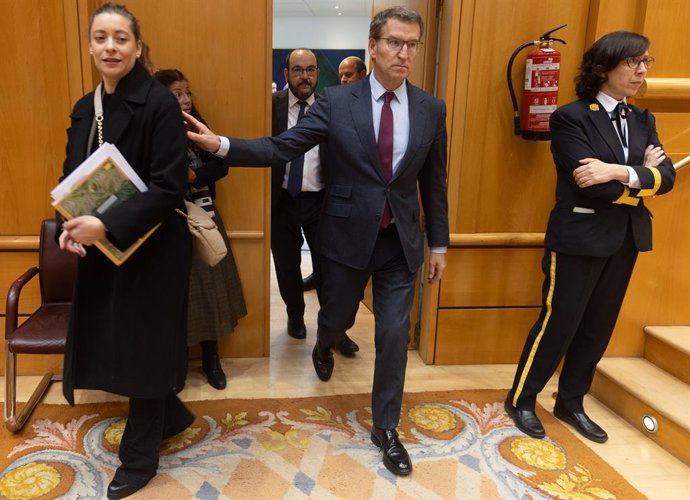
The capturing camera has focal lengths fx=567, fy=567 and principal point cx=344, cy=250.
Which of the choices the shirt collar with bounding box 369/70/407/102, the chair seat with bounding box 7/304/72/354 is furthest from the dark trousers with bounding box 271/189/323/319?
the chair seat with bounding box 7/304/72/354

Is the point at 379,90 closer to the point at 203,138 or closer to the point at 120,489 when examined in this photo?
the point at 203,138

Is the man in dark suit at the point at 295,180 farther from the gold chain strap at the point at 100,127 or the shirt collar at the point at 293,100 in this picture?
the gold chain strap at the point at 100,127

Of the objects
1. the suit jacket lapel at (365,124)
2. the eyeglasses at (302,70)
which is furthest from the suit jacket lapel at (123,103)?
the eyeglasses at (302,70)

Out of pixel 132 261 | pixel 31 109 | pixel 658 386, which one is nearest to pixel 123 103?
pixel 132 261

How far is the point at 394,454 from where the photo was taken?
7.35ft

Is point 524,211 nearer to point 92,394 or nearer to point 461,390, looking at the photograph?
point 461,390

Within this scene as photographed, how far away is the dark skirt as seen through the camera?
2814mm

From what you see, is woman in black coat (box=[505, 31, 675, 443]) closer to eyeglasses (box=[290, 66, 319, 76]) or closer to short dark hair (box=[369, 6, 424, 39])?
short dark hair (box=[369, 6, 424, 39])

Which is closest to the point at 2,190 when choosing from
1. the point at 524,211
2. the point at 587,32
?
the point at 524,211

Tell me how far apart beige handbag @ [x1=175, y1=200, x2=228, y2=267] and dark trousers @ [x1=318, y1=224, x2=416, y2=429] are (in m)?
0.50

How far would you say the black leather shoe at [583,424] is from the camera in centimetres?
254

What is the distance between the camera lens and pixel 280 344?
348 cm

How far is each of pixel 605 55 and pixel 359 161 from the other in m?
1.08

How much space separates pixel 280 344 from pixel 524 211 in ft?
5.36
